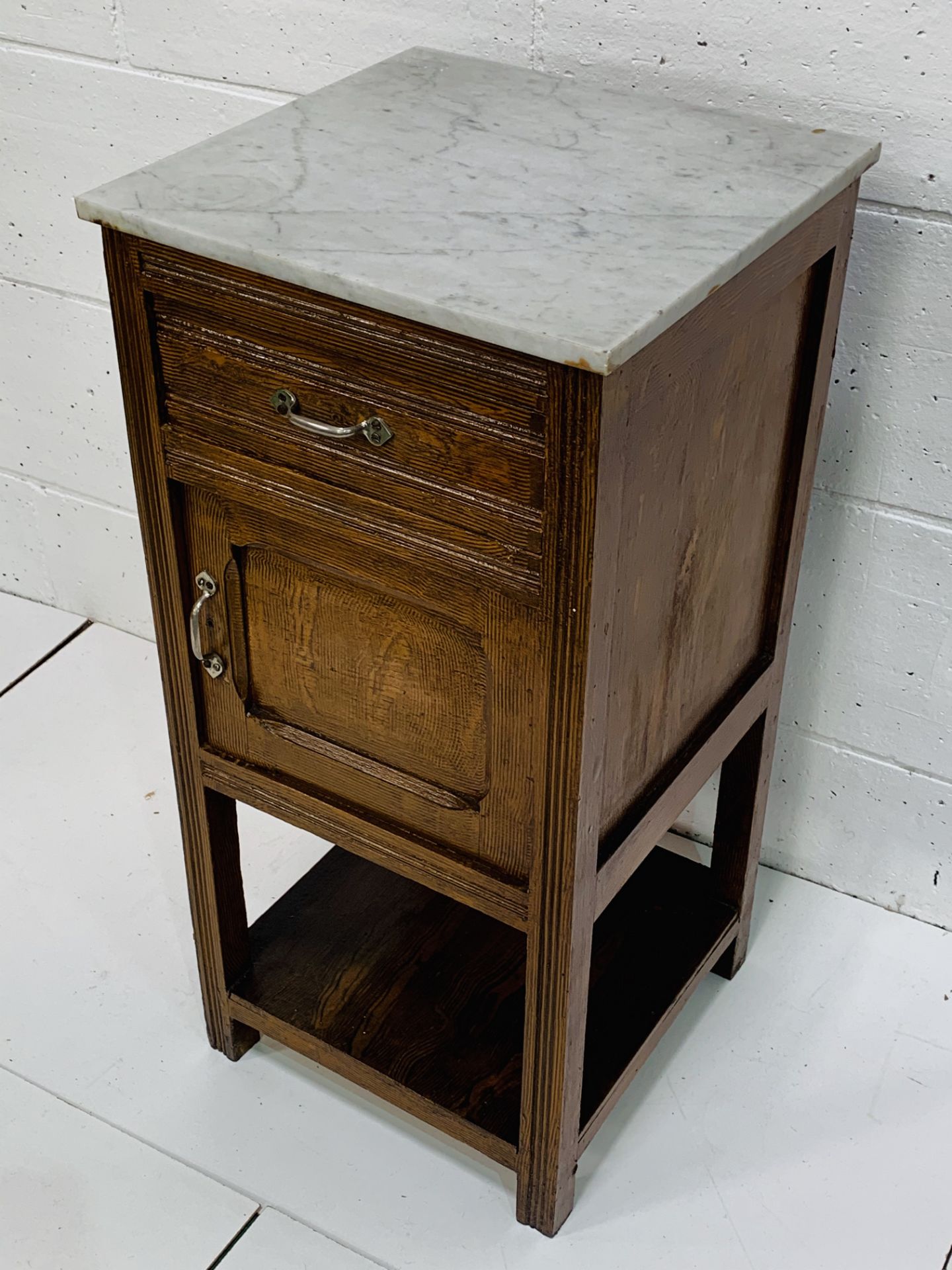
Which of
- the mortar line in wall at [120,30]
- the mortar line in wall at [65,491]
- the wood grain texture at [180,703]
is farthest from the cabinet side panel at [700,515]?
the mortar line in wall at [65,491]

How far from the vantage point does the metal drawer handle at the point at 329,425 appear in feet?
3.78

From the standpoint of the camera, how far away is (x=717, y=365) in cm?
Result: 122

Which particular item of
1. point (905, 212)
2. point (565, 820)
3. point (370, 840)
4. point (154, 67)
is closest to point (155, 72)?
point (154, 67)

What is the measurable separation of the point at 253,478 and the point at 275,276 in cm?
21

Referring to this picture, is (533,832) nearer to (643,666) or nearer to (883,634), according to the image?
(643,666)

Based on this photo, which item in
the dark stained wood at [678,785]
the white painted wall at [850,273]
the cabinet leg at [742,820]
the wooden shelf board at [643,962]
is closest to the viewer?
the dark stained wood at [678,785]

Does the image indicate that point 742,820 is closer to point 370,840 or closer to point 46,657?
point 370,840

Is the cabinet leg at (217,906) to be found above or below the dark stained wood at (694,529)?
below

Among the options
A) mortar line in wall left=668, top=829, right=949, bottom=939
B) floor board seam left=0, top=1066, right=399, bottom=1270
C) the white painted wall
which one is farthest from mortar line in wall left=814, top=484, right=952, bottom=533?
floor board seam left=0, top=1066, right=399, bottom=1270

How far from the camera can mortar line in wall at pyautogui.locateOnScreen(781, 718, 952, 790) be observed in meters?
1.82

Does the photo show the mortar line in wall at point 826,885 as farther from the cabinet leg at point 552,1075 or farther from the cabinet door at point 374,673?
the cabinet door at point 374,673

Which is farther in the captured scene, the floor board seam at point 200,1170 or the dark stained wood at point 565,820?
the floor board seam at point 200,1170

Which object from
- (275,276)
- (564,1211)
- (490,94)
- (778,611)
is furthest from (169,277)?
(564,1211)

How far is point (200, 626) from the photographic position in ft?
4.61
